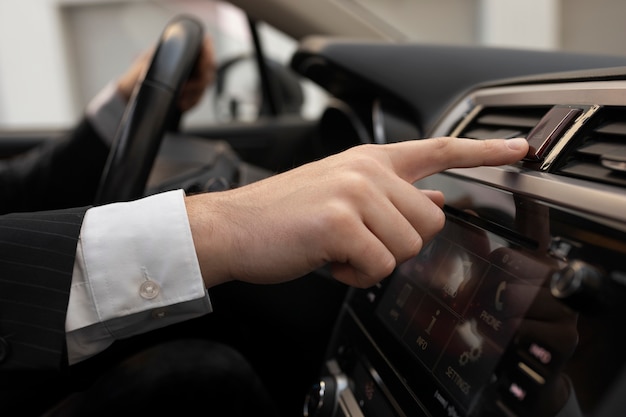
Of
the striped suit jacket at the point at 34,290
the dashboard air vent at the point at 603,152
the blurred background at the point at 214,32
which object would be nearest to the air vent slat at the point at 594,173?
the dashboard air vent at the point at 603,152

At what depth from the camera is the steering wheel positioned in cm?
83

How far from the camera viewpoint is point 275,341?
1.02 meters

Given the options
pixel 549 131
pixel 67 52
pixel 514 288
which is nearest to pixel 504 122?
pixel 549 131

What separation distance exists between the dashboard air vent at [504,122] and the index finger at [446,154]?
9cm

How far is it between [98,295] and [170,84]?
424 mm

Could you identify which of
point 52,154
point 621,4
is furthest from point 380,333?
point 52,154

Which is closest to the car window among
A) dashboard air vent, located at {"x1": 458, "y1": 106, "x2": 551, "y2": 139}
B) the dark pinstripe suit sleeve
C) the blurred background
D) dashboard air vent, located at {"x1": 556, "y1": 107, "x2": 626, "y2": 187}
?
the blurred background

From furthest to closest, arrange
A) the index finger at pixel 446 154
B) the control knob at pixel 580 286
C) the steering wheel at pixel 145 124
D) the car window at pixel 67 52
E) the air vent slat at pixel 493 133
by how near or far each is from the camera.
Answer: the car window at pixel 67 52 → the steering wheel at pixel 145 124 → the air vent slat at pixel 493 133 → the index finger at pixel 446 154 → the control knob at pixel 580 286

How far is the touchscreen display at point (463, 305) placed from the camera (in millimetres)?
463

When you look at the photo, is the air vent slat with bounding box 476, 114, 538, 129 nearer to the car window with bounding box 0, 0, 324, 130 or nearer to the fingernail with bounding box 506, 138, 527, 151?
the fingernail with bounding box 506, 138, 527, 151

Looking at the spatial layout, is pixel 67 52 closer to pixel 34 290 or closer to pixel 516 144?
pixel 34 290

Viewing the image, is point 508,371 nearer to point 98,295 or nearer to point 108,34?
point 98,295

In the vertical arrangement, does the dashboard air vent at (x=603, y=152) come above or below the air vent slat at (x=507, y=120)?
below

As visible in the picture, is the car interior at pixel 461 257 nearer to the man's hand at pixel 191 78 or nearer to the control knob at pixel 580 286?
the control knob at pixel 580 286
